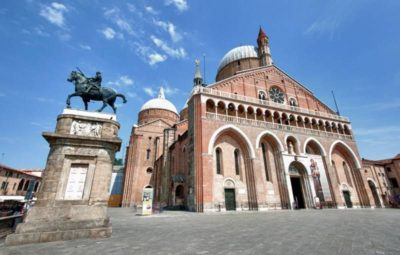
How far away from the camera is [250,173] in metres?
17.9

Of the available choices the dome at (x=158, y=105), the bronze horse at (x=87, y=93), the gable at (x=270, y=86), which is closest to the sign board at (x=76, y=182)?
the bronze horse at (x=87, y=93)

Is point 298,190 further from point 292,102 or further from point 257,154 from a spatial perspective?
point 292,102

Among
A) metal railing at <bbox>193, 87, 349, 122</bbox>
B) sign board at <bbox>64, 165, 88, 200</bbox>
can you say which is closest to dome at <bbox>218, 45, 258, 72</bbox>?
metal railing at <bbox>193, 87, 349, 122</bbox>

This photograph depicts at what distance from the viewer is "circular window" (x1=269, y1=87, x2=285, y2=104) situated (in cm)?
2400

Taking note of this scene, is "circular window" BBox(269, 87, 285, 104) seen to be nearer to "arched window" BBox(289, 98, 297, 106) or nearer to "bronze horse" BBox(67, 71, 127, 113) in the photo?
"arched window" BBox(289, 98, 297, 106)

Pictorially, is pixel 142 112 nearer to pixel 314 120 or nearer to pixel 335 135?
pixel 314 120

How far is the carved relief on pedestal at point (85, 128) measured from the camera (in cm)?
618

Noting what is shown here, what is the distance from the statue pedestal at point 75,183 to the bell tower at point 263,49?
2755cm

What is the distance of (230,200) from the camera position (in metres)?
16.9

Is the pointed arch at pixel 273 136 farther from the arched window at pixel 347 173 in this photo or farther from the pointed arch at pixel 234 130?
the arched window at pixel 347 173

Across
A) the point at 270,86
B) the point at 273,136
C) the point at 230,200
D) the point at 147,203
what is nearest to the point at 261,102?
the point at 273,136

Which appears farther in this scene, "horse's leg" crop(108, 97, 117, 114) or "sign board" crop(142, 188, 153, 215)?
"sign board" crop(142, 188, 153, 215)

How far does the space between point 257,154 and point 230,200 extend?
17.1ft

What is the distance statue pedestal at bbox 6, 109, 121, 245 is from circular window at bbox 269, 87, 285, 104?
21670 millimetres
